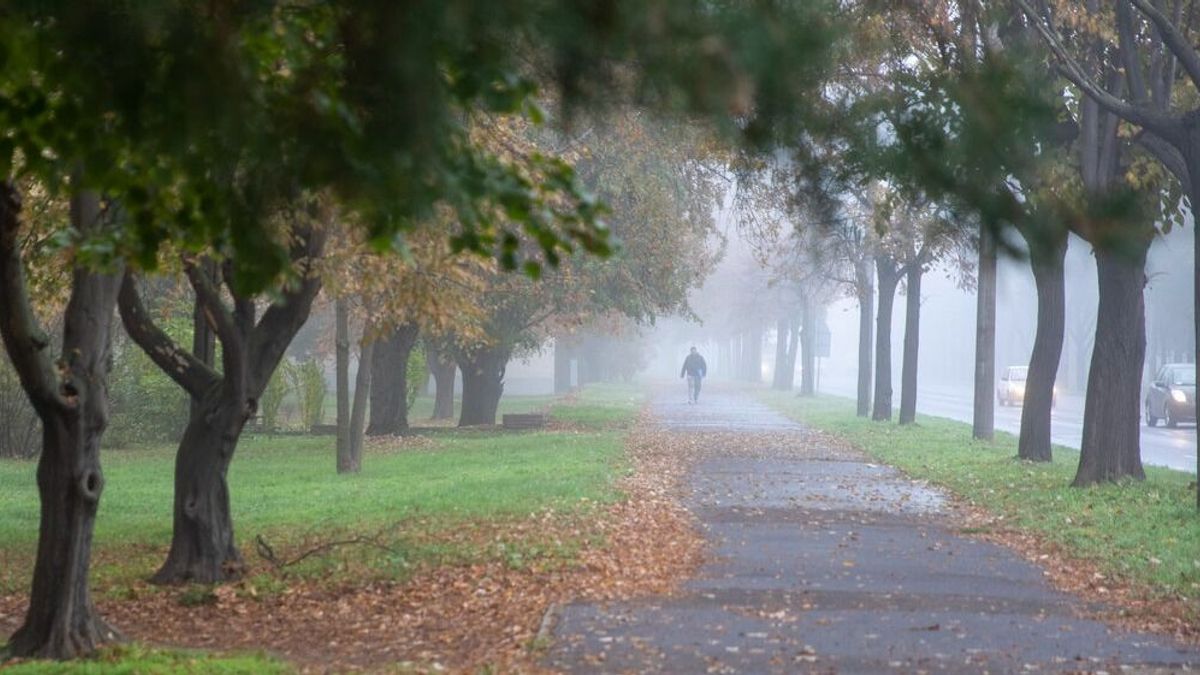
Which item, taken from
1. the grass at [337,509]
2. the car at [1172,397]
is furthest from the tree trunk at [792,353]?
the grass at [337,509]

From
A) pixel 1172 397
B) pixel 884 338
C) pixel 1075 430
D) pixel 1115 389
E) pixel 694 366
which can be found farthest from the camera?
pixel 694 366

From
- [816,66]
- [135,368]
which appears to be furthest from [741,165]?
[135,368]

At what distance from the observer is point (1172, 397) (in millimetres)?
39750

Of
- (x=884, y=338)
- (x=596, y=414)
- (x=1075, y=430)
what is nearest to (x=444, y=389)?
(x=596, y=414)

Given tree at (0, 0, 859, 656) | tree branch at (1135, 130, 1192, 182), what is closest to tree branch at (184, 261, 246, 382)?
tree at (0, 0, 859, 656)

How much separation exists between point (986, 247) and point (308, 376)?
28047 millimetres

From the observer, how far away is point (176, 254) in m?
11.0

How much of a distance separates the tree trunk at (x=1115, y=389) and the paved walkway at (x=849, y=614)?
9.76 ft

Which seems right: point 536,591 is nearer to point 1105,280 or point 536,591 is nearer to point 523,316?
point 1105,280

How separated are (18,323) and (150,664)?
2024 millimetres

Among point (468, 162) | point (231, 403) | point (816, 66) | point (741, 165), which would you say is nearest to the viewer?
point (468, 162)

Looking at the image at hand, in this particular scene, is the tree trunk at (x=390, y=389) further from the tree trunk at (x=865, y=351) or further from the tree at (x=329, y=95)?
the tree at (x=329, y=95)

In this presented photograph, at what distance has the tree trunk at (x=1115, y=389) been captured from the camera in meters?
18.4

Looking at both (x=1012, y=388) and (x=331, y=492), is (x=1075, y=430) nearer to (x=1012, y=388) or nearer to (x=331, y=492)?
(x=1012, y=388)
